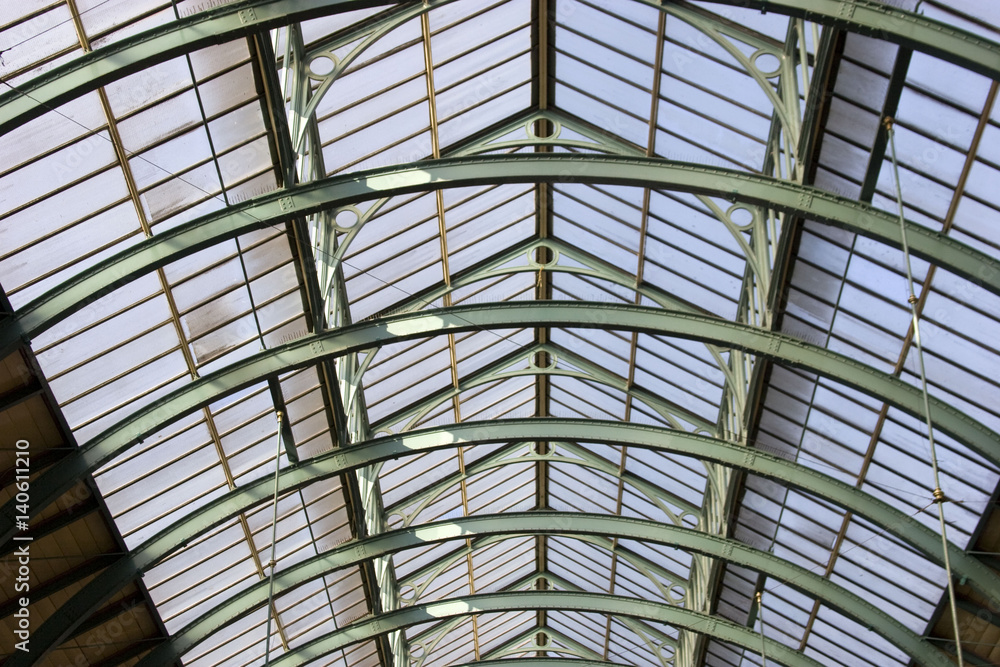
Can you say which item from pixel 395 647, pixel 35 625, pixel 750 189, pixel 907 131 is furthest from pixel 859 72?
pixel 395 647

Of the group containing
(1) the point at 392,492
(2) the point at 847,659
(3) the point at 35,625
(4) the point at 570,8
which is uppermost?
(4) the point at 570,8

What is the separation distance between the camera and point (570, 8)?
71.5 ft

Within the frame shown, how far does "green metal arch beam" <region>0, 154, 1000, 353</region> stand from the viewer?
1881cm

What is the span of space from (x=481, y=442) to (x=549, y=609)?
8.06 meters

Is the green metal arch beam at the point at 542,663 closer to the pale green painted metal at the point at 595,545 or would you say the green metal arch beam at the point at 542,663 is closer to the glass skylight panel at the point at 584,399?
the pale green painted metal at the point at 595,545

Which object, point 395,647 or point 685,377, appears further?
point 395,647

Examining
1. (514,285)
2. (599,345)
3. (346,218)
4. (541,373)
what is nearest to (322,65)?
(346,218)

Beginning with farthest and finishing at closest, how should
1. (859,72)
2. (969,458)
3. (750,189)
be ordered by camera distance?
(969,458)
(750,189)
(859,72)

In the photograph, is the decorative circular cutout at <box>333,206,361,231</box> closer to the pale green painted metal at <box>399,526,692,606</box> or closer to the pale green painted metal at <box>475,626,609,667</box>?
the pale green painted metal at <box>399,526,692,606</box>

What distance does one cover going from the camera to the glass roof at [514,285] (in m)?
18.8

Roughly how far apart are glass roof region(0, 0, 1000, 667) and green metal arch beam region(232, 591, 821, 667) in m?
0.13

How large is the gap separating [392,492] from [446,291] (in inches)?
308

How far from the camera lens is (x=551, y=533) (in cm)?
2989

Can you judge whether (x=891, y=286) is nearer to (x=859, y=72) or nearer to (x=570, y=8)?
(x=859, y=72)
